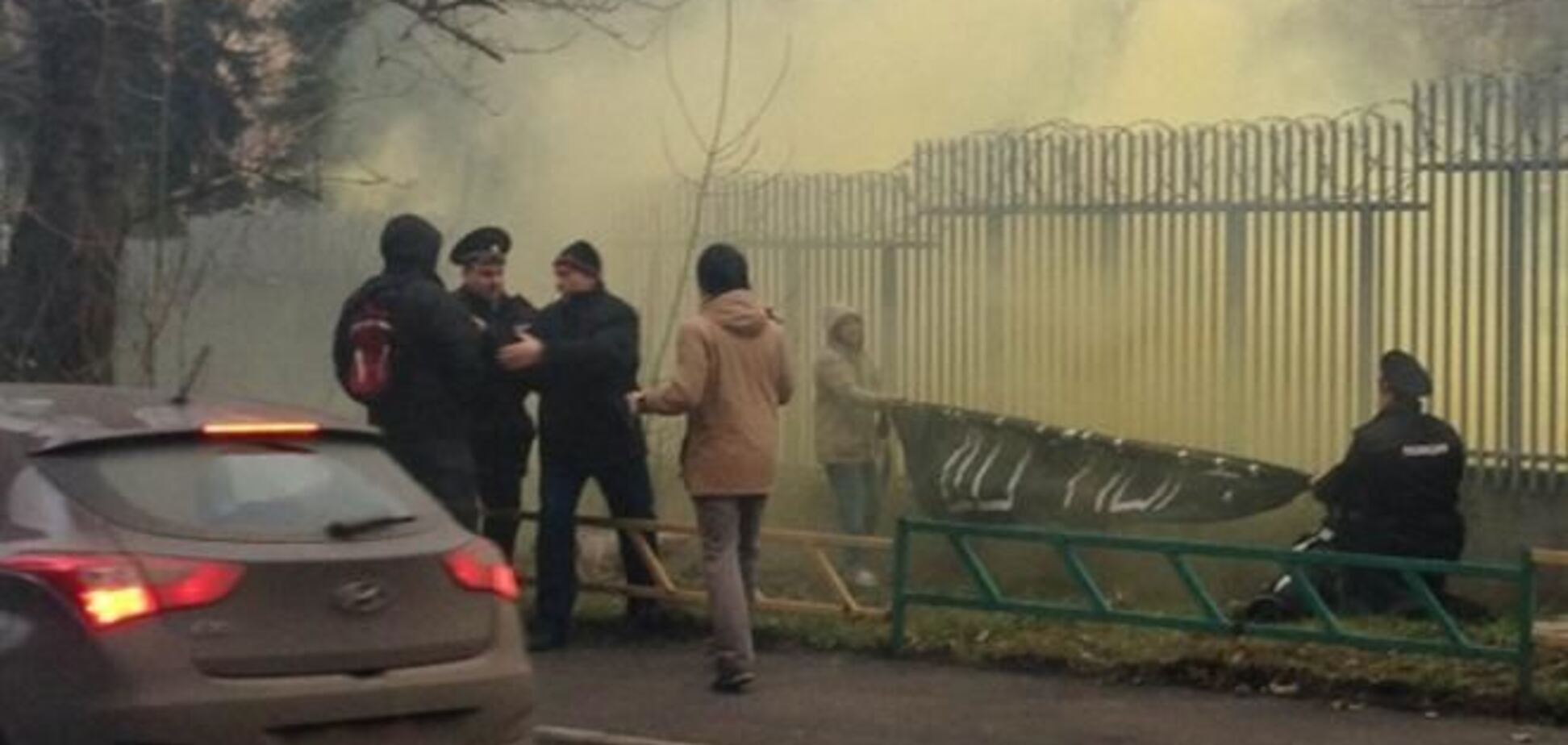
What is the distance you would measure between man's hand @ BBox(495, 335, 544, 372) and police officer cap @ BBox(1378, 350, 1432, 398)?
3540mm

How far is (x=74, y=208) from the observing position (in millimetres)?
12914

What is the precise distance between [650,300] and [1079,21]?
10.4 feet

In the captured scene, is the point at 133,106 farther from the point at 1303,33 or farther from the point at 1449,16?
the point at 1449,16

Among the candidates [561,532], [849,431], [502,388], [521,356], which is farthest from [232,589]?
[849,431]

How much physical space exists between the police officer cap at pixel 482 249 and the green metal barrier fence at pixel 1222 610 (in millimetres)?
2074

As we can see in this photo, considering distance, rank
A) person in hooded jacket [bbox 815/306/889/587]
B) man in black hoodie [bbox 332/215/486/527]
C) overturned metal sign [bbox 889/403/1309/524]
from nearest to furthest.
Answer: man in black hoodie [bbox 332/215/486/527], overturned metal sign [bbox 889/403/1309/524], person in hooded jacket [bbox 815/306/889/587]

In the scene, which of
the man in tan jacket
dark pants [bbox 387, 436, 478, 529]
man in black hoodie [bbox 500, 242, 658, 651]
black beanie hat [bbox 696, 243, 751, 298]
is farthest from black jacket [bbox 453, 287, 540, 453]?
black beanie hat [bbox 696, 243, 751, 298]

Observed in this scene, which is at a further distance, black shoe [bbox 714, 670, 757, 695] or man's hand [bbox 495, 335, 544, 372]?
man's hand [bbox 495, 335, 544, 372]

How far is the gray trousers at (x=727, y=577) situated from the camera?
9.59 m

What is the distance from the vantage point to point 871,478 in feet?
45.0

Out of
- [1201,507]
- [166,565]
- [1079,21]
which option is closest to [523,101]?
[1079,21]

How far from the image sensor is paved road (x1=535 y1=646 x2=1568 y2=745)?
8.73m

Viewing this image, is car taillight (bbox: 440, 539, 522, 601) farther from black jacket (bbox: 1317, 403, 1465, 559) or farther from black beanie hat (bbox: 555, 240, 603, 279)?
black jacket (bbox: 1317, 403, 1465, 559)

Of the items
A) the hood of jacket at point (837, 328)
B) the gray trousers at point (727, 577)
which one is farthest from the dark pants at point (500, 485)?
the hood of jacket at point (837, 328)
